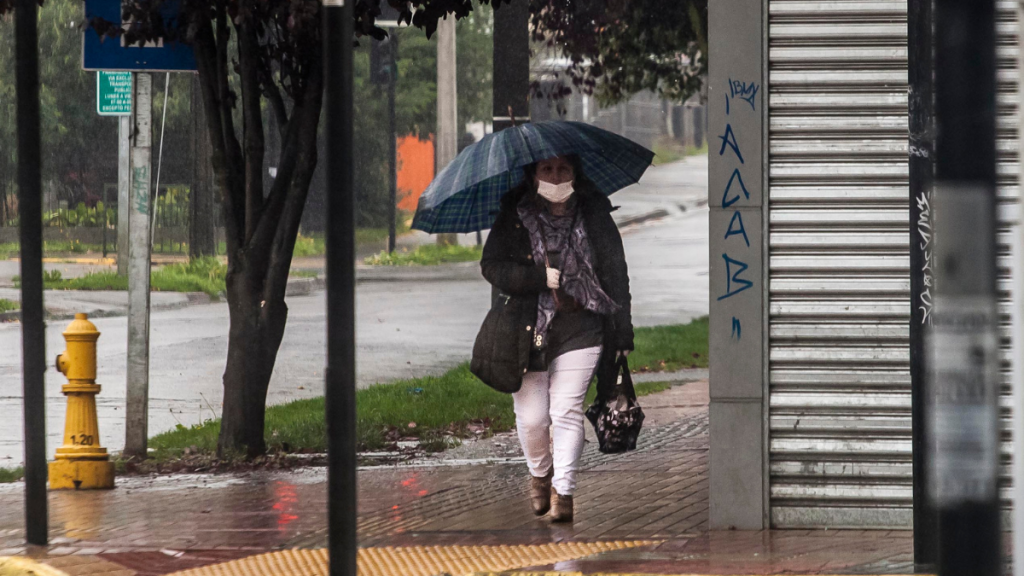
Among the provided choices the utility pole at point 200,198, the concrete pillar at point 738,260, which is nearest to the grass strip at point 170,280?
the utility pole at point 200,198

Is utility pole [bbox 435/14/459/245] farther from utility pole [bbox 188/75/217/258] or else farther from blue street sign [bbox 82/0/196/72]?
blue street sign [bbox 82/0/196/72]

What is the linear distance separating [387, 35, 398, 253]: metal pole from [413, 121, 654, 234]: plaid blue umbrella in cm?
777

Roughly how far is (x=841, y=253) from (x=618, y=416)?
4.24 feet

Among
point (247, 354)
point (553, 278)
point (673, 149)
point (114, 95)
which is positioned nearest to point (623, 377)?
point (553, 278)

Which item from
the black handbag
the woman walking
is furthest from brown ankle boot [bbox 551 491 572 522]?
the black handbag

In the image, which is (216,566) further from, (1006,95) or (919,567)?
(1006,95)

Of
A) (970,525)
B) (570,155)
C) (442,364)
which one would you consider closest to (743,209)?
(570,155)

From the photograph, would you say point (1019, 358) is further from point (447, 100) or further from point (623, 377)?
point (447, 100)

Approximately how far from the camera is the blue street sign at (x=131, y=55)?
27.1 ft

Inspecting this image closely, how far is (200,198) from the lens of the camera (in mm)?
12969

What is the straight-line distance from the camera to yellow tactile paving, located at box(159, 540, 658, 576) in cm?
550

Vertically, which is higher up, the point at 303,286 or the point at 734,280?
the point at 734,280

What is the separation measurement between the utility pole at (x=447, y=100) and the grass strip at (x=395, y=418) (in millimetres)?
4540

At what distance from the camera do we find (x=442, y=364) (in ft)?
43.3
